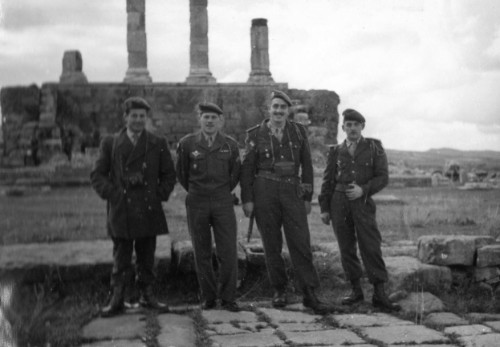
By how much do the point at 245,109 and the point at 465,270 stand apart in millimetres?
15251

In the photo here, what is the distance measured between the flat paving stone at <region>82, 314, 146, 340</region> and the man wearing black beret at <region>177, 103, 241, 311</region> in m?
0.79

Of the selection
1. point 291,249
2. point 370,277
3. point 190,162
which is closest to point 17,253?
point 190,162

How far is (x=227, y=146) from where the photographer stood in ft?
21.6

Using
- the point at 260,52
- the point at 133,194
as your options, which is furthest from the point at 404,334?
the point at 260,52

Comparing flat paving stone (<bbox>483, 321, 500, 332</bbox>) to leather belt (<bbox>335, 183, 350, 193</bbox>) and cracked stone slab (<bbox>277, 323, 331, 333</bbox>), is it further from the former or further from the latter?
leather belt (<bbox>335, 183, 350, 193</bbox>)

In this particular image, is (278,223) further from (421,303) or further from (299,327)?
(421,303)

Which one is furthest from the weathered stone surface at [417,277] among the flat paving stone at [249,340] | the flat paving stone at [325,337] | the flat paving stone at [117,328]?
the flat paving stone at [117,328]

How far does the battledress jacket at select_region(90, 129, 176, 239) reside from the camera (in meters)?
6.12

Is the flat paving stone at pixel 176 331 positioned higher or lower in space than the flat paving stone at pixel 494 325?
higher

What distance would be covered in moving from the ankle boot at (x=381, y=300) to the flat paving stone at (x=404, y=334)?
1.92ft

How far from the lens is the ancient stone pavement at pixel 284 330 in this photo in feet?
17.6

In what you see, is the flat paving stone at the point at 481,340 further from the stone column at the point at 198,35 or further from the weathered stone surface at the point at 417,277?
the stone column at the point at 198,35

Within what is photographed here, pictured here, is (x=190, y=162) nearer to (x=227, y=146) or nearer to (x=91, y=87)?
(x=227, y=146)

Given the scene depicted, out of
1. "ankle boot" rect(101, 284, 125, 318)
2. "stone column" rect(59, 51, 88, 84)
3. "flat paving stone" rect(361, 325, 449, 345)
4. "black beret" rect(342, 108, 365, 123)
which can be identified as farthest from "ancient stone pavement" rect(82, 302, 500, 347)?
"stone column" rect(59, 51, 88, 84)
